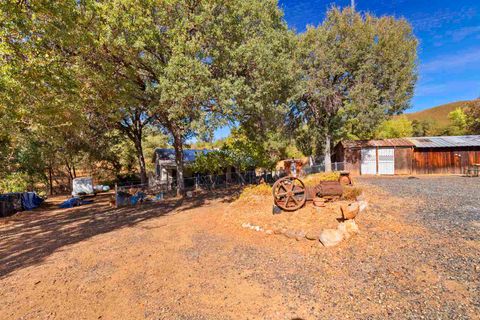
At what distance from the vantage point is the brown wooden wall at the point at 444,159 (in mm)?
23609

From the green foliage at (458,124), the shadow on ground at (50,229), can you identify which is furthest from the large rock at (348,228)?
the green foliage at (458,124)

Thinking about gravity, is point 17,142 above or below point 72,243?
above

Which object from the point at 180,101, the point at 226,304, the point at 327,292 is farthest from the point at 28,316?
the point at 180,101

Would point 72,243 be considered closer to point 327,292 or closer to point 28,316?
point 28,316

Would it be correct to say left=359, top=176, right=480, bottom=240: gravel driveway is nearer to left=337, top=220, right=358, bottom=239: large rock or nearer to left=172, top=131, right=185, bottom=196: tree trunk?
left=337, top=220, right=358, bottom=239: large rock

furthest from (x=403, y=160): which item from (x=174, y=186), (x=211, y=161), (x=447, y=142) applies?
(x=174, y=186)

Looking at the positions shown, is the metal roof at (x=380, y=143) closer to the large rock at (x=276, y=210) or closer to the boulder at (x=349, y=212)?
the large rock at (x=276, y=210)

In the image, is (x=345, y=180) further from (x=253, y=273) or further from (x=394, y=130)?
(x=394, y=130)

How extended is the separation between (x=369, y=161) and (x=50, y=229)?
27.8 metres

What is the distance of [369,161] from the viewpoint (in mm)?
25703

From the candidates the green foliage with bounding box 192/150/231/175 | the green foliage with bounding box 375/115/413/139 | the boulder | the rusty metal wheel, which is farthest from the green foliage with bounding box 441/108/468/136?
the boulder

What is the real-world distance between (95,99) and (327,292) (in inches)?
578

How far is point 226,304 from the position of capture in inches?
192

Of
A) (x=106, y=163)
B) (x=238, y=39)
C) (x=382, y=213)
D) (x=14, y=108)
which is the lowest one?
(x=382, y=213)
